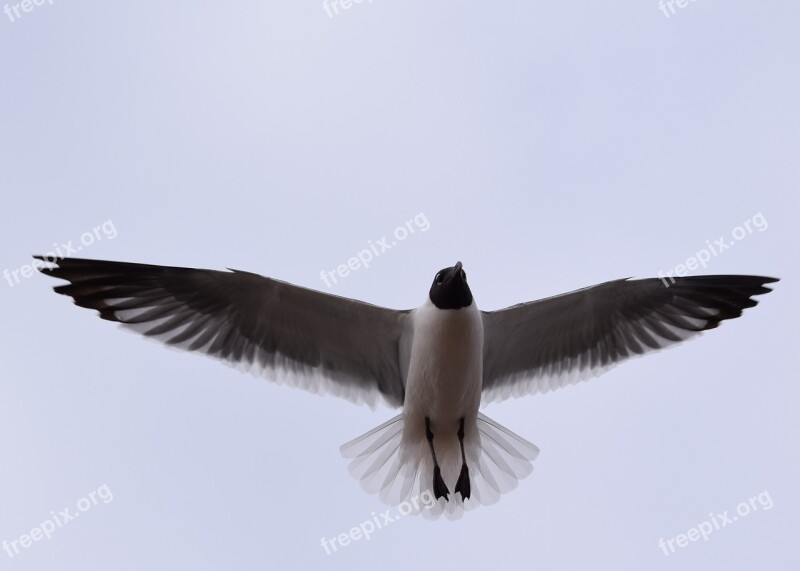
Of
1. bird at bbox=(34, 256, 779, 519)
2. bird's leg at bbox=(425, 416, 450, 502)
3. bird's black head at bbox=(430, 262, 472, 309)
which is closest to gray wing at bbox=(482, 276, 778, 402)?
bird at bbox=(34, 256, 779, 519)

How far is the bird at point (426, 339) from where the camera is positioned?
6547 millimetres

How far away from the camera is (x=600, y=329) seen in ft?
23.5

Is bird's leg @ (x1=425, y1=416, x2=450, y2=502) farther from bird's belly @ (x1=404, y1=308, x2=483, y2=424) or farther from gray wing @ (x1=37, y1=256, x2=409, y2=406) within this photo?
gray wing @ (x1=37, y1=256, x2=409, y2=406)

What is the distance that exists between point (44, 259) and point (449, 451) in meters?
2.66

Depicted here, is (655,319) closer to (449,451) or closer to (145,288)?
(449,451)

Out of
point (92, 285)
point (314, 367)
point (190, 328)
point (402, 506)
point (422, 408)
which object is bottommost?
point (402, 506)

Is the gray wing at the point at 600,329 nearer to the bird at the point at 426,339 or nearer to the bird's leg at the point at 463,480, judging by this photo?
the bird at the point at 426,339

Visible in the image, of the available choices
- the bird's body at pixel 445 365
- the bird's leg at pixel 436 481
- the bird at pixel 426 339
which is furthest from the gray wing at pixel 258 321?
the bird's leg at pixel 436 481

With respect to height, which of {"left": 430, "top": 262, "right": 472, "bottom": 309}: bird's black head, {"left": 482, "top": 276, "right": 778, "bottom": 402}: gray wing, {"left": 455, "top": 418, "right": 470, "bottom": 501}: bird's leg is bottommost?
{"left": 455, "top": 418, "right": 470, "bottom": 501}: bird's leg

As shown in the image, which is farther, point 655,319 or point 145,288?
point 655,319

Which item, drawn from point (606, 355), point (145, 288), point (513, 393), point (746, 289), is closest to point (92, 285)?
point (145, 288)

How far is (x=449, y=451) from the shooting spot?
6.86m

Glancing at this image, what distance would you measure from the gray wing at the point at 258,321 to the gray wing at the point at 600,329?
699 mm

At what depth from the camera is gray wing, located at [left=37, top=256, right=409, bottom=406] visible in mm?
6590
